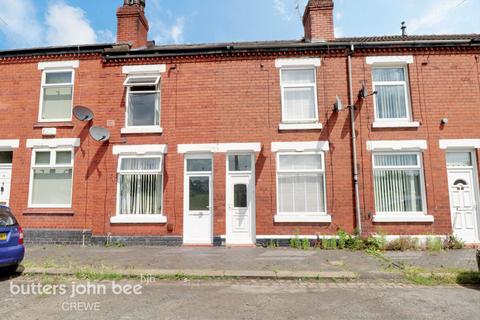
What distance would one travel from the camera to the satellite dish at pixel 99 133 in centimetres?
1024

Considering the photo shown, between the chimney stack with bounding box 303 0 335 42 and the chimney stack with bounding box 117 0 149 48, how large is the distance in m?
6.38

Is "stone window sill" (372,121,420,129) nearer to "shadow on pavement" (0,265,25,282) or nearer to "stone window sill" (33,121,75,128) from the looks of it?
"stone window sill" (33,121,75,128)

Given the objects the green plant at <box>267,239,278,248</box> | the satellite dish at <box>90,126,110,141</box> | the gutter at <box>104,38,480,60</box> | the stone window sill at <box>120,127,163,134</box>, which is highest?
the gutter at <box>104,38,480,60</box>

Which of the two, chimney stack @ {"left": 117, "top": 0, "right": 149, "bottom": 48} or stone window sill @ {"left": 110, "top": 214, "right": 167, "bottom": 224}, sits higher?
chimney stack @ {"left": 117, "top": 0, "right": 149, "bottom": 48}

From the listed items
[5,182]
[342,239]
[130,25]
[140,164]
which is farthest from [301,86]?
[5,182]

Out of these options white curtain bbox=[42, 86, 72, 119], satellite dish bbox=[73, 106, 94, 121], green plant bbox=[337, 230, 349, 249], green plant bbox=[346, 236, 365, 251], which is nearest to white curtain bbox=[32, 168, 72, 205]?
satellite dish bbox=[73, 106, 94, 121]

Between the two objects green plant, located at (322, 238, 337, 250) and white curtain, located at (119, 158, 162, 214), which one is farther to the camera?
white curtain, located at (119, 158, 162, 214)

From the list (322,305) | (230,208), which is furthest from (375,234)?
(322,305)

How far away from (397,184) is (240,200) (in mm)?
5112

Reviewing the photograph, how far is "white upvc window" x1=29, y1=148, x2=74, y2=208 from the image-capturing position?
35.1 ft

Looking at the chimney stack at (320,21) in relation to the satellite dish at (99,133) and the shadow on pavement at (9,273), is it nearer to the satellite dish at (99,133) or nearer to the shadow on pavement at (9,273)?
the satellite dish at (99,133)

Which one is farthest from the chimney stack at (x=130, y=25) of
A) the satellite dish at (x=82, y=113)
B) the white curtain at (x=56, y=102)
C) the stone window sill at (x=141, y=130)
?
the stone window sill at (x=141, y=130)

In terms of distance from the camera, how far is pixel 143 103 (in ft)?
36.4

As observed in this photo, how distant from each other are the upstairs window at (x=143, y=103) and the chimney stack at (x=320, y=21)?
228 inches
